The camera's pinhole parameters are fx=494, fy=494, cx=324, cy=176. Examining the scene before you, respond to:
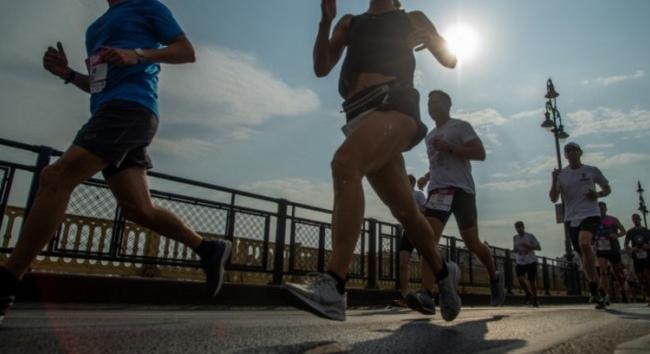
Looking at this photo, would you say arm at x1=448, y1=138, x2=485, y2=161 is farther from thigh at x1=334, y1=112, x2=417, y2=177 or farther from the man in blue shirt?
the man in blue shirt

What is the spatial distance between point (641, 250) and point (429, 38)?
11.3 m

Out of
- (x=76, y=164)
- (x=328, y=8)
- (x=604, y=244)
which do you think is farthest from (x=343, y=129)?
(x=604, y=244)

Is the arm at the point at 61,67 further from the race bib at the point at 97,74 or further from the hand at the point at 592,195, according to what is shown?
the hand at the point at 592,195

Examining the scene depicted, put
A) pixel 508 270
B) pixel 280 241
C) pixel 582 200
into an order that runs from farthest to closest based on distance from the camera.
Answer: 1. pixel 508 270
2. pixel 280 241
3. pixel 582 200

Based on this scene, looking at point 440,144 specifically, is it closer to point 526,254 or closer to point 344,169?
point 344,169

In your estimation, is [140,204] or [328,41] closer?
[328,41]

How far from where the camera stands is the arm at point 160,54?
2576 mm

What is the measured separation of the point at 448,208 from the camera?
4852mm

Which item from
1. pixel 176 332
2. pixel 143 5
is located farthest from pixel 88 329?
pixel 143 5

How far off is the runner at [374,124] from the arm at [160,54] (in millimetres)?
811

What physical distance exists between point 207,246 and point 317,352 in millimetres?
1700

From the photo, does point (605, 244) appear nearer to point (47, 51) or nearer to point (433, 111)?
point (433, 111)

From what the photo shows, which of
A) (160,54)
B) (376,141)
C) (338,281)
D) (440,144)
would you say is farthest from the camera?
(440,144)

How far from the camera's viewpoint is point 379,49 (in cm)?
279
